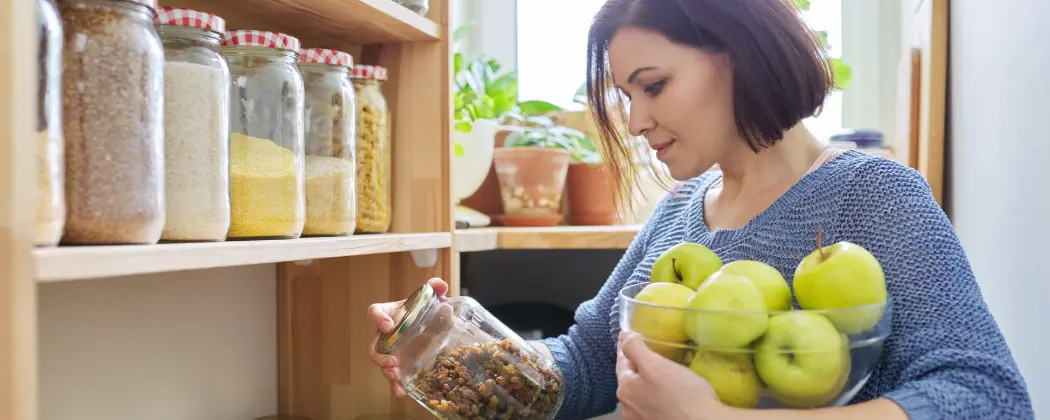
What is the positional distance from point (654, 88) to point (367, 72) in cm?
33

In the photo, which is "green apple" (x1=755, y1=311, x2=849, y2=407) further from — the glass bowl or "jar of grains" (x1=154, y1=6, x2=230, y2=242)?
"jar of grains" (x1=154, y1=6, x2=230, y2=242)

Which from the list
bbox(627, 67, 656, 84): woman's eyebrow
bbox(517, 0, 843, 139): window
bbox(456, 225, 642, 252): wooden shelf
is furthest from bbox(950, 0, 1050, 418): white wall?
bbox(517, 0, 843, 139): window

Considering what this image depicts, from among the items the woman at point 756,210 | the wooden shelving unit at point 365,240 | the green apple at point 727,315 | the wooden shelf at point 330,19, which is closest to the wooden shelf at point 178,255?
the wooden shelving unit at point 365,240

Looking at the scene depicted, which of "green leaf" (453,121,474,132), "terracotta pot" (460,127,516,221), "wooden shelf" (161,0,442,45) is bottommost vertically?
"terracotta pot" (460,127,516,221)

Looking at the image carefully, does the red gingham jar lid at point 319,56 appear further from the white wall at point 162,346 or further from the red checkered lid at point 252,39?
the white wall at point 162,346

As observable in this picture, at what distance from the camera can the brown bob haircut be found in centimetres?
92

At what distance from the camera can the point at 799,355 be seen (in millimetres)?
582

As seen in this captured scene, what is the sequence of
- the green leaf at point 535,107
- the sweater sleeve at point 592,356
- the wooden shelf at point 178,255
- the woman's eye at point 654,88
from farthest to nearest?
the green leaf at point 535,107 → the sweater sleeve at point 592,356 → the woman's eye at point 654,88 → the wooden shelf at point 178,255

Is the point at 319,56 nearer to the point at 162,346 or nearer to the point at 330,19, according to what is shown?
the point at 330,19

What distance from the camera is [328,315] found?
1.11m

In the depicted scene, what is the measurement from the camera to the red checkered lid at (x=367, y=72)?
0.95 m

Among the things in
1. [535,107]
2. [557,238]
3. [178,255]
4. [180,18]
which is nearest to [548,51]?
[535,107]

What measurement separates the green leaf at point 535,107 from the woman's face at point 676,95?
0.81 m

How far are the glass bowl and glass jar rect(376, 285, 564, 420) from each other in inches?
8.3
